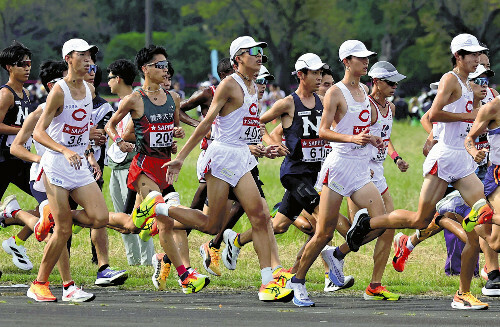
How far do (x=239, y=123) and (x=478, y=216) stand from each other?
233cm

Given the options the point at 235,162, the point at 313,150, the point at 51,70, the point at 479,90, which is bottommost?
the point at 235,162

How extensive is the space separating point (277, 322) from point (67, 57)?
10.8ft

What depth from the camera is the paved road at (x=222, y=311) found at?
879 cm

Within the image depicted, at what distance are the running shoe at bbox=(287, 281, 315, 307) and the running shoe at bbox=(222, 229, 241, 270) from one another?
6.49 feet

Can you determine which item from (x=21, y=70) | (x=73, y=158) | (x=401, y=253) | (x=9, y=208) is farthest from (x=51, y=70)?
(x=401, y=253)

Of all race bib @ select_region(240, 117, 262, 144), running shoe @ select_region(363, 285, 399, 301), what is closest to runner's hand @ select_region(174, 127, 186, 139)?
race bib @ select_region(240, 117, 262, 144)

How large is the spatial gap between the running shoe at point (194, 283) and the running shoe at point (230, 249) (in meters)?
1.62

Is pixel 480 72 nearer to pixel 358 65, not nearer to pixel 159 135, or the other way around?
pixel 358 65

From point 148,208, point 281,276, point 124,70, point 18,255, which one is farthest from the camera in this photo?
point 124,70

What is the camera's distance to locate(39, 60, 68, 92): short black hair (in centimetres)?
1198

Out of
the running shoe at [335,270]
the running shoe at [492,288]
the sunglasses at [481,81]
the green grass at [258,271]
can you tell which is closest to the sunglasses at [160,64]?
the green grass at [258,271]

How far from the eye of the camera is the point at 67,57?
1030 centimetres

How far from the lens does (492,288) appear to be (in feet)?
36.6

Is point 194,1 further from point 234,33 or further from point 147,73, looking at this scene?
point 147,73
